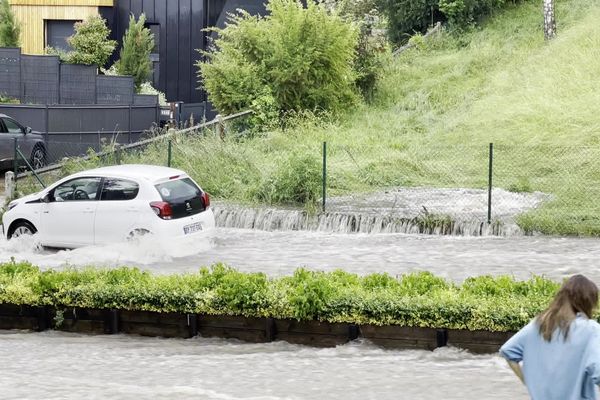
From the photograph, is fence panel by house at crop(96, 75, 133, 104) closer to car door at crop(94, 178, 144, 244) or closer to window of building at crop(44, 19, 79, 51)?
window of building at crop(44, 19, 79, 51)

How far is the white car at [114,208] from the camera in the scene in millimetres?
19922

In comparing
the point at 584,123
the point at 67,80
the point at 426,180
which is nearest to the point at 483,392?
the point at 426,180

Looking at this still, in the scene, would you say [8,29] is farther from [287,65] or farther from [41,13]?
[287,65]

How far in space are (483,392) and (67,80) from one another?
24.9 m

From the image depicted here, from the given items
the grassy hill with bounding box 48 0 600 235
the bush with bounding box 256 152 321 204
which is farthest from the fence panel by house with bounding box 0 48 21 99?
the bush with bounding box 256 152 321 204

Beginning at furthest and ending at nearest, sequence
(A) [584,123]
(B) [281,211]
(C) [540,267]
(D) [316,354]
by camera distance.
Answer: (A) [584,123], (B) [281,211], (C) [540,267], (D) [316,354]

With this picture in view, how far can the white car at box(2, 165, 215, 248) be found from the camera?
65.4ft

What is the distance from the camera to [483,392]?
38.4 feet

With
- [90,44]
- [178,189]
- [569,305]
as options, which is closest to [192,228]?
[178,189]

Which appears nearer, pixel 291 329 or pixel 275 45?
pixel 291 329

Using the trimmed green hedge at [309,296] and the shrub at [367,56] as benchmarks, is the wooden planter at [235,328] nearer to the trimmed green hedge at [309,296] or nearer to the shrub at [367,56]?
the trimmed green hedge at [309,296]

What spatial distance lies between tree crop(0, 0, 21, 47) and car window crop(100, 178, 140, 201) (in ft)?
60.1

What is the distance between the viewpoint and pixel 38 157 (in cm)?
2991

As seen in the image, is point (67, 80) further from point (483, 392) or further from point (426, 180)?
point (483, 392)
